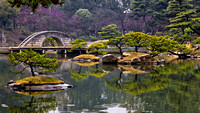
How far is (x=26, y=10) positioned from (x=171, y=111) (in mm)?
78937

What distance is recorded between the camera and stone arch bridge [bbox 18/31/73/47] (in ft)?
206

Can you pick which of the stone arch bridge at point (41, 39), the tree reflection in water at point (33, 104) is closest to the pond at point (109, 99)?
the tree reflection in water at point (33, 104)

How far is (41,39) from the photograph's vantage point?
2606 inches

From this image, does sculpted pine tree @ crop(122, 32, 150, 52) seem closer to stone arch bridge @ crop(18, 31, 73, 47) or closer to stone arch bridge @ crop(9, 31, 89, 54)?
stone arch bridge @ crop(9, 31, 89, 54)

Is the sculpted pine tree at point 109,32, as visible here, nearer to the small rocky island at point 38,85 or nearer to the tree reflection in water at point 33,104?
the small rocky island at point 38,85

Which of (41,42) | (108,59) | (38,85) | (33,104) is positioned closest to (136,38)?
(108,59)

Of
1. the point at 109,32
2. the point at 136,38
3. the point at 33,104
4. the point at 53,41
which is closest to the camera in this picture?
the point at 33,104

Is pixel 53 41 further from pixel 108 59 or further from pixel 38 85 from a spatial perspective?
pixel 38 85

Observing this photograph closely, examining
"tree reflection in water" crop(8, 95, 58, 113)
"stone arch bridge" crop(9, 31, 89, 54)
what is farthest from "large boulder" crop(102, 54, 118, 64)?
"tree reflection in water" crop(8, 95, 58, 113)

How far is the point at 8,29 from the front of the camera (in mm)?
76375

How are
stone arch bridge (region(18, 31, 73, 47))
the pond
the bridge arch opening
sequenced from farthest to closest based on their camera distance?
the bridge arch opening < stone arch bridge (region(18, 31, 73, 47)) < the pond

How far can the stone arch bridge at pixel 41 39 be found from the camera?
62.7m

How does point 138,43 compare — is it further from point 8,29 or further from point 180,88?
point 8,29

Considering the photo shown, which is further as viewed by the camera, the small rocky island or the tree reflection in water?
the small rocky island
